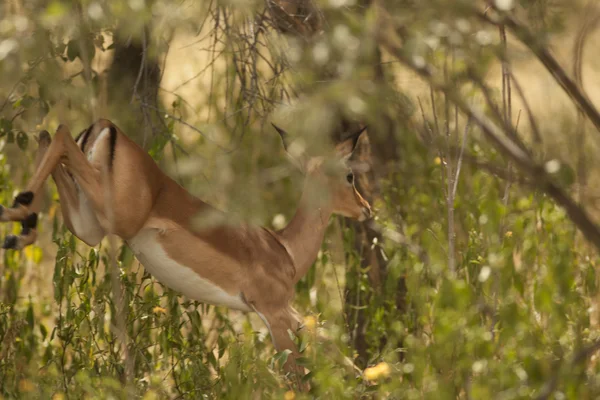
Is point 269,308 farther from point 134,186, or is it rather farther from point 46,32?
point 46,32

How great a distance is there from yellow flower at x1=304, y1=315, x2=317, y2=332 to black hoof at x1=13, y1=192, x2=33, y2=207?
112cm

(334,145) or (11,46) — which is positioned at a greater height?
(11,46)

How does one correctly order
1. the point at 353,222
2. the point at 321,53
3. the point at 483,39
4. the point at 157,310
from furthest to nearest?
the point at 353,222, the point at 157,310, the point at 483,39, the point at 321,53

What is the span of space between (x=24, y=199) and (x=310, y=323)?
1.15m

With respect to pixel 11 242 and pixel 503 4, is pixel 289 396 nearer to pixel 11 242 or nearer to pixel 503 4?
pixel 11 242

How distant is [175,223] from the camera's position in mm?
3996

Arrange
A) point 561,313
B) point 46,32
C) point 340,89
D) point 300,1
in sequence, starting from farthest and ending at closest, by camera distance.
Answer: point 300,1, point 46,32, point 561,313, point 340,89

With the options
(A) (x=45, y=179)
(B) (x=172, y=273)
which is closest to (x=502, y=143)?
(A) (x=45, y=179)

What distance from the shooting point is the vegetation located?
271cm

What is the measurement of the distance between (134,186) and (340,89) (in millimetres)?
1679

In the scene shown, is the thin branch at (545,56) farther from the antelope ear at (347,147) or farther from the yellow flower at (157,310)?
the yellow flower at (157,310)

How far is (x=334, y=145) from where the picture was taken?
15.6ft

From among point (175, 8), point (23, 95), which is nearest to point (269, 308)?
point (23, 95)

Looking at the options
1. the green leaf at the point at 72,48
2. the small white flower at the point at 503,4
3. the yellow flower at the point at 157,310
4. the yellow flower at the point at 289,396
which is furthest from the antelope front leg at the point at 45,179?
the small white flower at the point at 503,4
